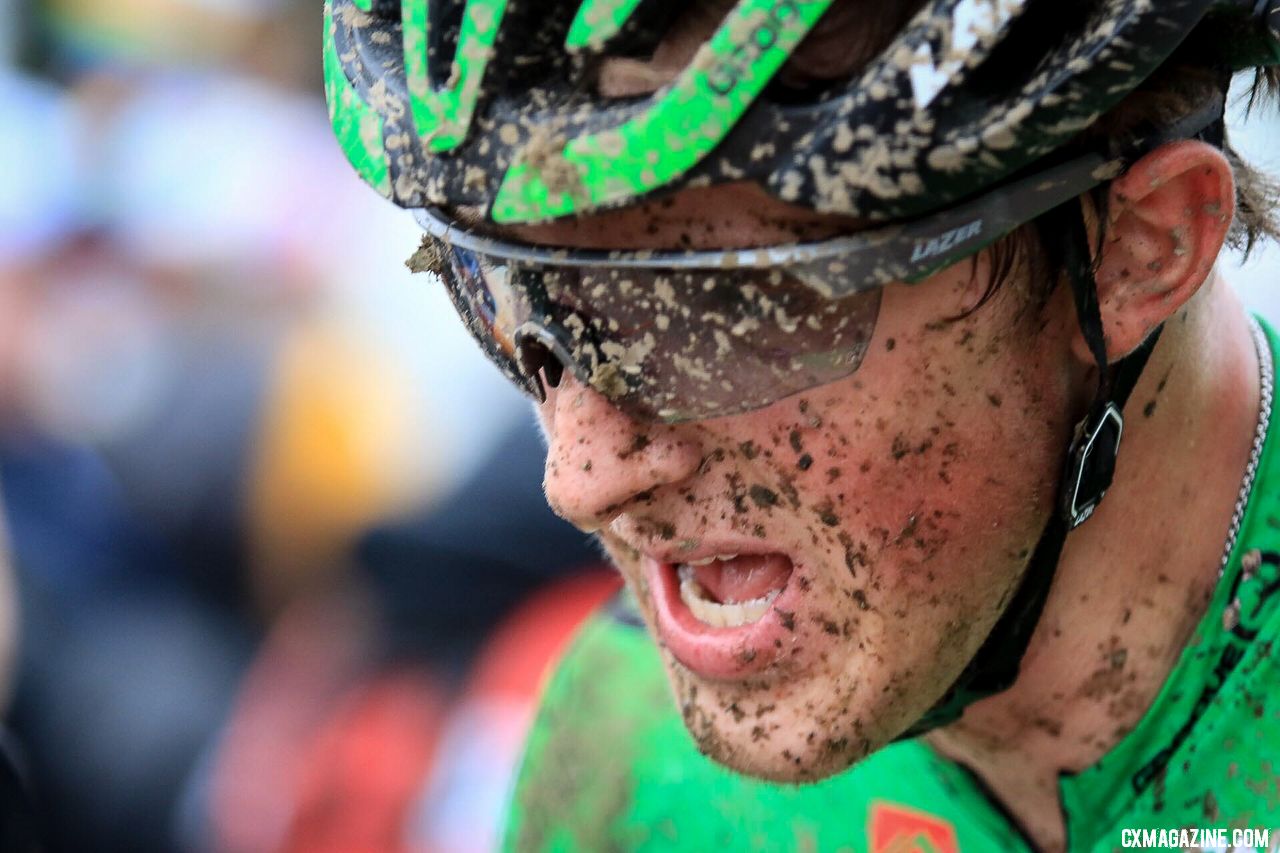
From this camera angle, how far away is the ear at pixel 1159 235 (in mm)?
1461

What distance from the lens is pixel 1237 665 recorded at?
1.68 metres

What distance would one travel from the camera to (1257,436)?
1.75 metres

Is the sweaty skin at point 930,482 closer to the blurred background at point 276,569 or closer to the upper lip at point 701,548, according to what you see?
the upper lip at point 701,548

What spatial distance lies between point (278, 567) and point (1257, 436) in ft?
9.51

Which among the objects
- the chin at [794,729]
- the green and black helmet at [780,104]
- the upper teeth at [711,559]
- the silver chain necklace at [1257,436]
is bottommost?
the chin at [794,729]

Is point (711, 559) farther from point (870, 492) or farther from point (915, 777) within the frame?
point (915, 777)

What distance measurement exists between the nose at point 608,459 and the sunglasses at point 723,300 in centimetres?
3

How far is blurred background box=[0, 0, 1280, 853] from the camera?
3.78m

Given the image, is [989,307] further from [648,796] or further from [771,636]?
[648,796]

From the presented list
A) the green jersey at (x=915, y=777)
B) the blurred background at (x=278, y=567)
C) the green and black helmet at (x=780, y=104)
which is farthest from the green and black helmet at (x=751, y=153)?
the blurred background at (x=278, y=567)

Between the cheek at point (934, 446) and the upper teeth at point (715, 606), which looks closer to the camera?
the cheek at point (934, 446)

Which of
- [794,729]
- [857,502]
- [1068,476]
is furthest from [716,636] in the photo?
[1068,476]

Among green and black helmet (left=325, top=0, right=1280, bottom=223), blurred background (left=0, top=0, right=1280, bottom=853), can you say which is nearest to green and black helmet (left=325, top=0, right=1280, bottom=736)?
green and black helmet (left=325, top=0, right=1280, bottom=223)

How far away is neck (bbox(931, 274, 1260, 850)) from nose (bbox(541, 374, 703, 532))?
536 millimetres
